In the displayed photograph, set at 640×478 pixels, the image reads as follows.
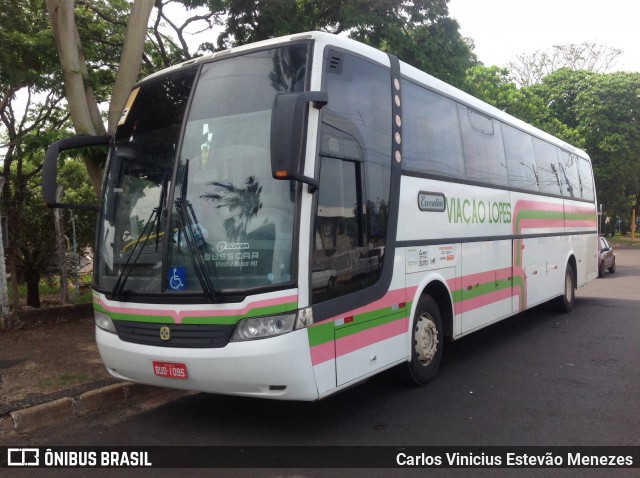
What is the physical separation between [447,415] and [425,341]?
110 centimetres

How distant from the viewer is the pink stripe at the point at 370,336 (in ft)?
15.9

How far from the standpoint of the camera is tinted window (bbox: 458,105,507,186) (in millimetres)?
7414

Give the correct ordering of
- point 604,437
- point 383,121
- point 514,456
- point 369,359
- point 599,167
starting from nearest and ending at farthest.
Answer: point 514,456 → point 604,437 → point 369,359 → point 383,121 → point 599,167

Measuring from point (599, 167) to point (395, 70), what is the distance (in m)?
33.2

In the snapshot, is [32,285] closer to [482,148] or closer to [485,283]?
[485,283]

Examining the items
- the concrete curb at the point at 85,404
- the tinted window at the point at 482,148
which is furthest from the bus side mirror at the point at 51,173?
the tinted window at the point at 482,148

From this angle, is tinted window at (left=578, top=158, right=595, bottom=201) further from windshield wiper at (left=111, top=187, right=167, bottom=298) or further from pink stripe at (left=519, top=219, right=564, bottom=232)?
windshield wiper at (left=111, top=187, right=167, bottom=298)

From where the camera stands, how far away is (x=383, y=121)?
564 cm

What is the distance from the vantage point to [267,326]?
443 centimetres

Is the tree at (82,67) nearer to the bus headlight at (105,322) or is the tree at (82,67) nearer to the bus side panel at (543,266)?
the bus headlight at (105,322)

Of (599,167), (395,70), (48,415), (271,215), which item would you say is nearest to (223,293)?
(271,215)

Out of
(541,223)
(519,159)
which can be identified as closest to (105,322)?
(519,159)

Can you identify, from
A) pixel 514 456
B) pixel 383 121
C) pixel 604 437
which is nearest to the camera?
pixel 514 456

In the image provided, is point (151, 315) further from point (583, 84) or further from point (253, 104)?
point (583, 84)
